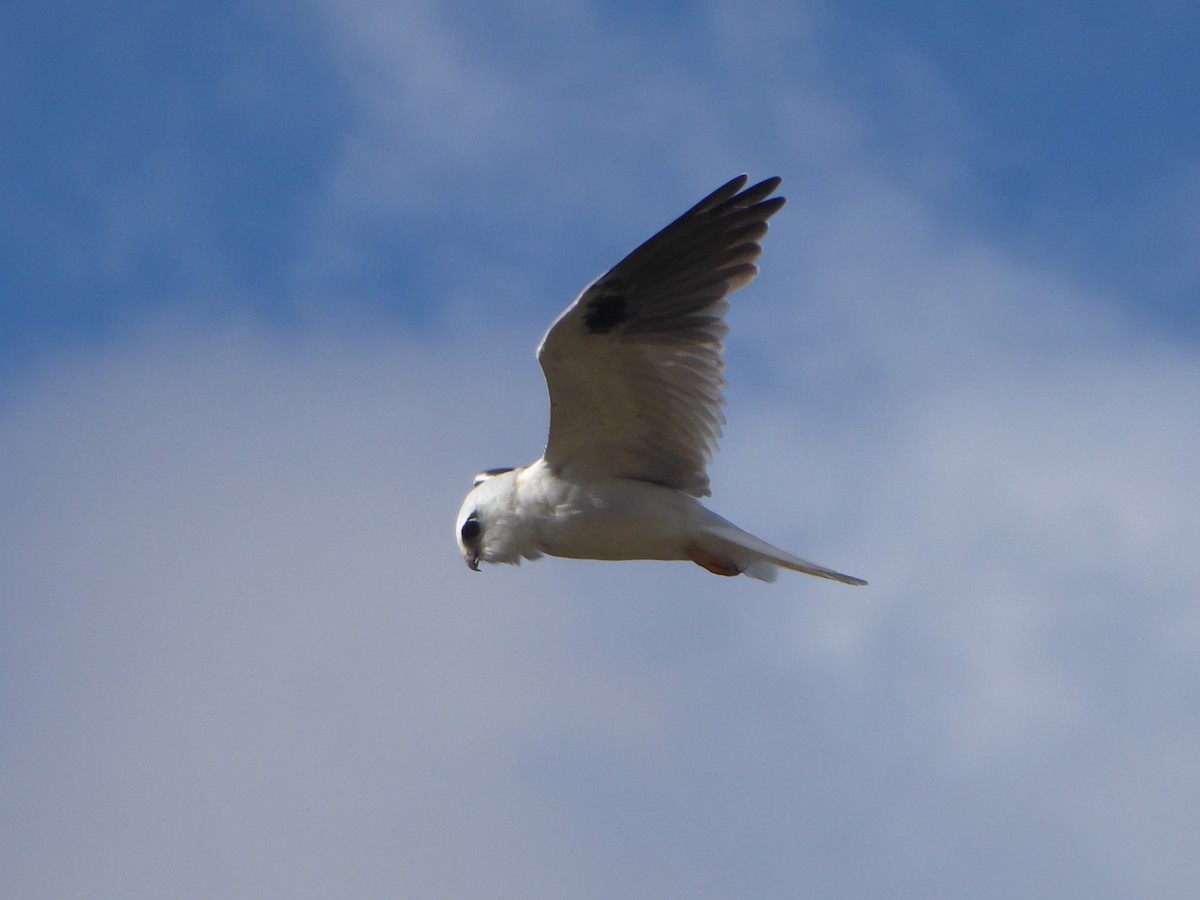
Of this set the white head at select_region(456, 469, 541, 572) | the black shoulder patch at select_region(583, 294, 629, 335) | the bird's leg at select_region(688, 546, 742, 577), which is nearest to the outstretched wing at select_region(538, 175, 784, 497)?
the black shoulder patch at select_region(583, 294, 629, 335)

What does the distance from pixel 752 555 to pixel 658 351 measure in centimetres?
103

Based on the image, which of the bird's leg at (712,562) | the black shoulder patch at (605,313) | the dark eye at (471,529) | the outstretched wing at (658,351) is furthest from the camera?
the dark eye at (471,529)

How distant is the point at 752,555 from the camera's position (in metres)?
8.05

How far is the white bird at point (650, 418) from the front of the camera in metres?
7.93

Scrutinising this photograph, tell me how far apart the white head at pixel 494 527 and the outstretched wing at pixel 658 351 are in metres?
0.30

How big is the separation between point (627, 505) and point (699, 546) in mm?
394

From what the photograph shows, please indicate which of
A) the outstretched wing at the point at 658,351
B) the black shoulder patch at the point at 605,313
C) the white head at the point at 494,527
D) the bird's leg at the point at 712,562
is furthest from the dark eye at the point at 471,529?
the black shoulder patch at the point at 605,313

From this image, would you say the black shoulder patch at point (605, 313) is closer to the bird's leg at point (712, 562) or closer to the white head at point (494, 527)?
the white head at point (494, 527)

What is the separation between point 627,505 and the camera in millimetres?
8117

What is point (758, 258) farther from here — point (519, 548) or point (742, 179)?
point (519, 548)

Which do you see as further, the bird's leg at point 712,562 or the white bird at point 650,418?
the bird's leg at point 712,562

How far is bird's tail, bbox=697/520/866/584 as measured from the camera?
7868 mm

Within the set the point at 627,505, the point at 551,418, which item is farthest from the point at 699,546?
the point at 551,418

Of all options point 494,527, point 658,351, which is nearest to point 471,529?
point 494,527
